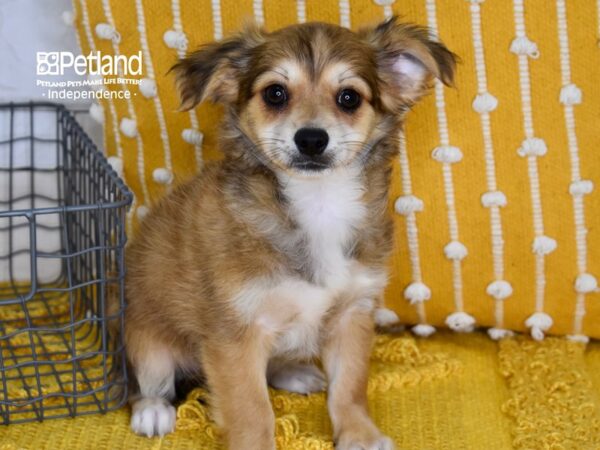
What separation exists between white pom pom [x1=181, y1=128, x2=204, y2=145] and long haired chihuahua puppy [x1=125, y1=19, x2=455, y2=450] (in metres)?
0.33

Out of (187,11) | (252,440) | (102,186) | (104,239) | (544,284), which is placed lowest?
(252,440)

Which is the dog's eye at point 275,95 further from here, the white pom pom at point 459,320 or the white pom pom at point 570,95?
the white pom pom at point 459,320

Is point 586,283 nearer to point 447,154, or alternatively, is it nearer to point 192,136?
point 447,154

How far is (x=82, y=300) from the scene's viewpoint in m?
2.62

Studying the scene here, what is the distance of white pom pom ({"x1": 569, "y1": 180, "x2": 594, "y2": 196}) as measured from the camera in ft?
7.42

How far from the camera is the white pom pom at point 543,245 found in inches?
91.0

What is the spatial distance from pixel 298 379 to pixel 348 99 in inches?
30.1

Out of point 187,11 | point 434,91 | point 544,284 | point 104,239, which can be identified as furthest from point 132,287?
point 544,284

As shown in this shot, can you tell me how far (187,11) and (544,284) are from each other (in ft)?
3.93

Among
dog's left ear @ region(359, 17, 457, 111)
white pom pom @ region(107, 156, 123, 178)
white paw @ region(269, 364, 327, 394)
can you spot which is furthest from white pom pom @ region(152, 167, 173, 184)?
dog's left ear @ region(359, 17, 457, 111)

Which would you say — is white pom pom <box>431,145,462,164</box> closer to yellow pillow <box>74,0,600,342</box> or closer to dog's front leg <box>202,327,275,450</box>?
yellow pillow <box>74,0,600,342</box>

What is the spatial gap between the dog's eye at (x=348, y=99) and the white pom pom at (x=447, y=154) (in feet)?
1.48

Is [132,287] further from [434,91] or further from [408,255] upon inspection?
[434,91]

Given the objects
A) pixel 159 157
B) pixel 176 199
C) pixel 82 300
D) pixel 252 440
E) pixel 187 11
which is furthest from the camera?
pixel 82 300
